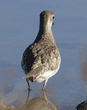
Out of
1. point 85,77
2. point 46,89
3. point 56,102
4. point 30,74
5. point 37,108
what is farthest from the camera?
point 85,77

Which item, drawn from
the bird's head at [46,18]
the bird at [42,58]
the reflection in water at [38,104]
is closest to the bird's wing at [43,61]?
the bird at [42,58]

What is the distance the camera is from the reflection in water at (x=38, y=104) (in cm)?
446

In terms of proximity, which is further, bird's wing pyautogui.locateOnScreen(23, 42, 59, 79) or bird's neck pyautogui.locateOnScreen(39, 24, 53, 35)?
bird's neck pyautogui.locateOnScreen(39, 24, 53, 35)

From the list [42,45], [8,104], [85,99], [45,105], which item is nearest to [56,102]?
[45,105]

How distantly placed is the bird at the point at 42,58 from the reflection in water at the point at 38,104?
601 mm

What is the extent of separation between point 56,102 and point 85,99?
2.13ft

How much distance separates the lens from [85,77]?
20.8 ft

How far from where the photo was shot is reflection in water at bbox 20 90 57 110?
4461 mm

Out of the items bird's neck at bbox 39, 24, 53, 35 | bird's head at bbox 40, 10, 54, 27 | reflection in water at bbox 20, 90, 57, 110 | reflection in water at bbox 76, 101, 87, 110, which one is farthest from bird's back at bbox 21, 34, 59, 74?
reflection in water at bbox 76, 101, 87, 110

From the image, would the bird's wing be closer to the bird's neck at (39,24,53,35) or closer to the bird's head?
the bird's neck at (39,24,53,35)

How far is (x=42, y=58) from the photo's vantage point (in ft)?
18.1

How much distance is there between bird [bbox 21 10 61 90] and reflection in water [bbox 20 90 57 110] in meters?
0.60

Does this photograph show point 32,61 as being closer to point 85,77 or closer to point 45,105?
point 45,105

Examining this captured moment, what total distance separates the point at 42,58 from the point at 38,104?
1273 millimetres
